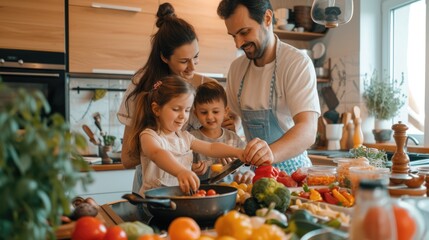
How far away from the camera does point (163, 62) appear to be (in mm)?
1706

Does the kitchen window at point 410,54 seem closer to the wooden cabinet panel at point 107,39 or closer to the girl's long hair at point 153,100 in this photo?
the wooden cabinet panel at point 107,39

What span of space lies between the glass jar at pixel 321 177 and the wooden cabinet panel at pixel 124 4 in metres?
1.96

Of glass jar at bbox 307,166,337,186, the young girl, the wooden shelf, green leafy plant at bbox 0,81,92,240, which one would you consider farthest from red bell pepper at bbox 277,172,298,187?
the wooden shelf

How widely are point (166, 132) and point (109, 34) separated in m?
1.50

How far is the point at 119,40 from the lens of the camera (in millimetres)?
2857

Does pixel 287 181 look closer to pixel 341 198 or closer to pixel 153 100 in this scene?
pixel 341 198

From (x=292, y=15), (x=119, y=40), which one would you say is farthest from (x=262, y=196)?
(x=292, y=15)

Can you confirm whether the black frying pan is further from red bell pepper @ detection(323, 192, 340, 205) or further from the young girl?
the young girl

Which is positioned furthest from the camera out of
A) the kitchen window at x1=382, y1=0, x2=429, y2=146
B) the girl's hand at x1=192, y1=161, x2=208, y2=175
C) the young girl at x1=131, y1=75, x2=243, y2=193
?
the kitchen window at x1=382, y1=0, x2=429, y2=146

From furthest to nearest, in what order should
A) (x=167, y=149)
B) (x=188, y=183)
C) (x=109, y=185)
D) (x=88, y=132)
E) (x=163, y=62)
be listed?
(x=88, y=132), (x=109, y=185), (x=163, y=62), (x=167, y=149), (x=188, y=183)

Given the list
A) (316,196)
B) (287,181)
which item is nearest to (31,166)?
(316,196)

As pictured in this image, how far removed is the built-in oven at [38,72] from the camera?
2557 mm

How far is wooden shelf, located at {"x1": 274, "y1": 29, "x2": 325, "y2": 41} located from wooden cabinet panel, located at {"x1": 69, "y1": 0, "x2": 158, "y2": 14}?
113 cm

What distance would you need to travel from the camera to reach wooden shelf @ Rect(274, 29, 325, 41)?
3.51 meters
